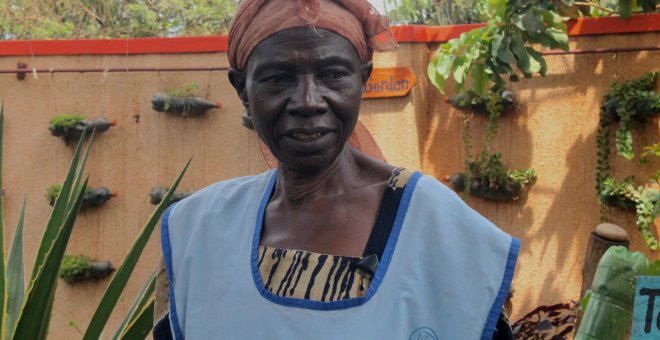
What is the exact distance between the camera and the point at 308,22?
184 centimetres

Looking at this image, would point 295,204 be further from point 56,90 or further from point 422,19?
point 422,19

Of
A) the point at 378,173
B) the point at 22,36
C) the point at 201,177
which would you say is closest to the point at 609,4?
the point at 201,177

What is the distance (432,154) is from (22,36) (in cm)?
647

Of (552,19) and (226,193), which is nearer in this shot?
(226,193)

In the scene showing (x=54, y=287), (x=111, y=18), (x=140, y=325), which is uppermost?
(x=111, y=18)

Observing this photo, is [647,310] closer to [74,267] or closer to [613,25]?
[613,25]

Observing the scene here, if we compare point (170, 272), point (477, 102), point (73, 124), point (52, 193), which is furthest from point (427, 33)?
point (170, 272)

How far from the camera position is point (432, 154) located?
6355mm

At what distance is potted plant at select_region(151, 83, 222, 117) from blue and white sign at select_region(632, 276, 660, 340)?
17.1 feet

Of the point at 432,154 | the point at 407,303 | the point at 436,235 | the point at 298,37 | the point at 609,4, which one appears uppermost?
the point at 609,4

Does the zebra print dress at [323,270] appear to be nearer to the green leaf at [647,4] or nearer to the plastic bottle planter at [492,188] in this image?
the green leaf at [647,4]

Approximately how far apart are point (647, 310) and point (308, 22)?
2.59ft

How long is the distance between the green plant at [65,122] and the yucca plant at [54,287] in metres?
3.08

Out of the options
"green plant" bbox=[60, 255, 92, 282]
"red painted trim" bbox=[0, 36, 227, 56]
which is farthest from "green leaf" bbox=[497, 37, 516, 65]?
"green plant" bbox=[60, 255, 92, 282]
